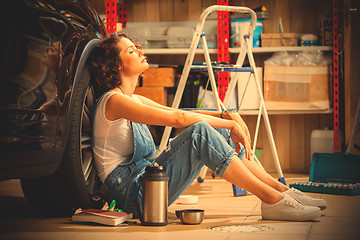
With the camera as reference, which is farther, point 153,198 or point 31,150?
point 153,198

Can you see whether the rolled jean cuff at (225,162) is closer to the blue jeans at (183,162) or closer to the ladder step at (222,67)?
the blue jeans at (183,162)

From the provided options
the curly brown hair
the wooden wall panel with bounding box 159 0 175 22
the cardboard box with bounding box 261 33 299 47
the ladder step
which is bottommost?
the ladder step

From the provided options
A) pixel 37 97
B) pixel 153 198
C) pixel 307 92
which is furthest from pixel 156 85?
pixel 37 97

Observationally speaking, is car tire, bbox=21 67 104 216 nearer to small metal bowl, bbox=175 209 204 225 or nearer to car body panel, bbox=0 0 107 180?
car body panel, bbox=0 0 107 180

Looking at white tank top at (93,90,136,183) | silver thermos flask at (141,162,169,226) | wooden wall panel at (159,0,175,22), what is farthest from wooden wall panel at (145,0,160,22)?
silver thermos flask at (141,162,169,226)

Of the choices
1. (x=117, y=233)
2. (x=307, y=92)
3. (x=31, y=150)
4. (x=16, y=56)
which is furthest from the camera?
(x=307, y=92)

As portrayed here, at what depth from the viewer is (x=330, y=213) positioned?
2.53 m

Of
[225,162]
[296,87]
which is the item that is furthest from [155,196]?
[296,87]

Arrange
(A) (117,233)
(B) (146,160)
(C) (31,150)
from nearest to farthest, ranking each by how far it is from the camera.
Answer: (C) (31,150) → (A) (117,233) → (B) (146,160)

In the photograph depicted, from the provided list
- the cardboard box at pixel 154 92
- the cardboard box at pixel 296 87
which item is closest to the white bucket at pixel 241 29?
the cardboard box at pixel 296 87

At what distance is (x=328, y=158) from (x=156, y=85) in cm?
156

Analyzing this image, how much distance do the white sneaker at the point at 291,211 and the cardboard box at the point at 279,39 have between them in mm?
2351

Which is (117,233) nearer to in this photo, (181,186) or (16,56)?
(181,186)

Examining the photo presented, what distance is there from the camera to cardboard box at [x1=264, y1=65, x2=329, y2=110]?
14.3ft
